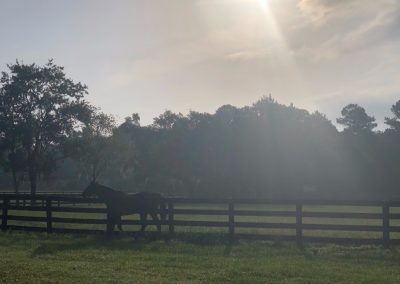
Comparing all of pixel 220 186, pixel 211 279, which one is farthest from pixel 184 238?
pixel 220 186

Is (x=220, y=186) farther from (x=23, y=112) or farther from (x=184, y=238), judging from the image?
(x=184, y=238)

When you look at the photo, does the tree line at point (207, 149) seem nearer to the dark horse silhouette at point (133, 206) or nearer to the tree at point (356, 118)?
the tree at point (356, 118)

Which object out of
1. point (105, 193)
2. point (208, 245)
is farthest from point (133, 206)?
point (208, 245)

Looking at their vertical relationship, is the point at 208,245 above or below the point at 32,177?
below

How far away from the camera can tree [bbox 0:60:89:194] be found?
171 feet

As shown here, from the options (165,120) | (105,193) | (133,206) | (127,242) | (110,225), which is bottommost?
(127,242)

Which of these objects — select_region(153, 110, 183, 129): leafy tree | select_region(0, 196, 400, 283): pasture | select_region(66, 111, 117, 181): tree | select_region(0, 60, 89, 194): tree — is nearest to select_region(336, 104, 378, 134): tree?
select_region(153, 110, 183, 129): leafy tree

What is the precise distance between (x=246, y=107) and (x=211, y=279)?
2789 inches

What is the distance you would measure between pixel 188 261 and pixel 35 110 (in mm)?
45210

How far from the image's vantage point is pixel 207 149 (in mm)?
70625

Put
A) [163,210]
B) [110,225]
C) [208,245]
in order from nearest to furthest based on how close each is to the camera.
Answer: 1. [208,245]
2. [110,225]
3. [163,210]

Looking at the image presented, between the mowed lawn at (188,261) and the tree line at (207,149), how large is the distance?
38.4 metres

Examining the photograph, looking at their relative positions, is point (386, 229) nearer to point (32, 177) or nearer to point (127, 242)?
point (127, 242)

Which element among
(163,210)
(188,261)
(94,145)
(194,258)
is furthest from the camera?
(94,145)
